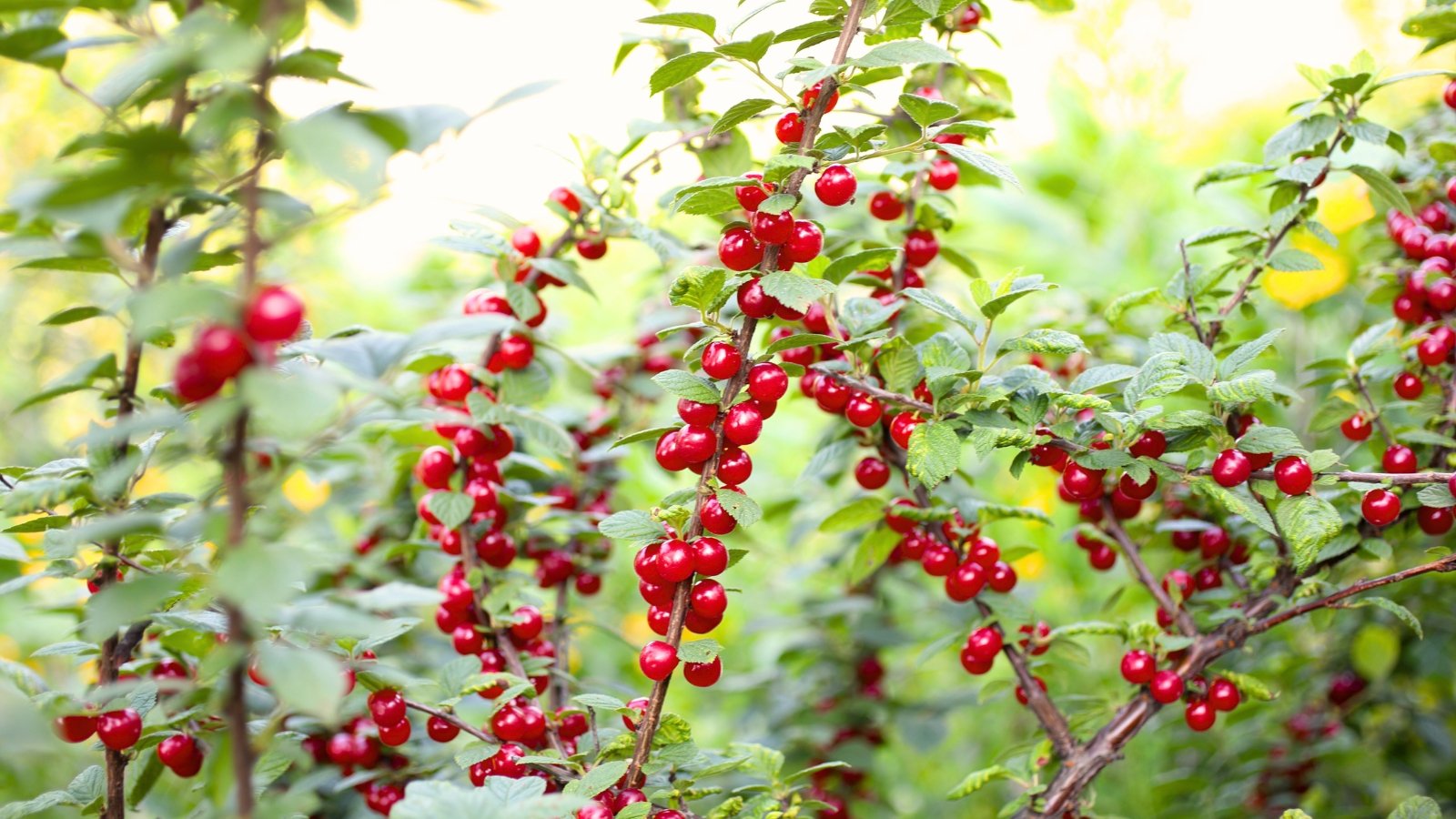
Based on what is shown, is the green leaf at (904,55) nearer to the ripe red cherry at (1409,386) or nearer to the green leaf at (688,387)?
the green leaf at (688,387)

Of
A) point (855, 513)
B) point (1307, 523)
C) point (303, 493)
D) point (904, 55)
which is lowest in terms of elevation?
point (303, 493)

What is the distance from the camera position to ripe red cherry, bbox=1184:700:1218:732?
0.97 m

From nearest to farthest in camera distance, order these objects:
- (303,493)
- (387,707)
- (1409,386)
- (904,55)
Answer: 1. (904,55)
2. (387,707)
3. (1409,386)
4. (303,493)

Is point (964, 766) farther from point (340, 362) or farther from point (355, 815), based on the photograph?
point (340, 362)

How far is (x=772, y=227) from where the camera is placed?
2.54ft

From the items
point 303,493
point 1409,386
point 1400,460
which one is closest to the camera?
point 1400,460

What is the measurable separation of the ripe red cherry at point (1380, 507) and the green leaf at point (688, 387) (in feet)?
1.93

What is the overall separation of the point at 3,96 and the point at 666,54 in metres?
2.02

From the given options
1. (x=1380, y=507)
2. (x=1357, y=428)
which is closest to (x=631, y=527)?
(x=1380, y=507)

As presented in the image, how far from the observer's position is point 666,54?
3.81 ft

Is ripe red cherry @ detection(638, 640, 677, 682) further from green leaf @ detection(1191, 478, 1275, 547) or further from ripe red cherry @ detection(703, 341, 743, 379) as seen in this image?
green leaf @ detection(1191, 478, 1275, 547)

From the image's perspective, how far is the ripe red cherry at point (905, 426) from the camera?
35.7 inches

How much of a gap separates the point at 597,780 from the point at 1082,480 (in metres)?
0.49

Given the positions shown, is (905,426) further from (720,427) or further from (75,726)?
(75,726)
